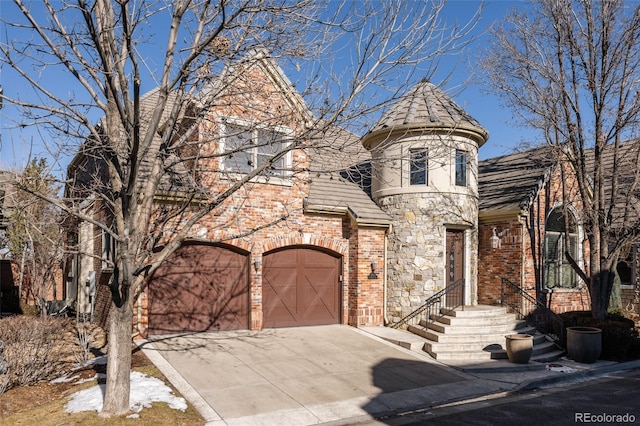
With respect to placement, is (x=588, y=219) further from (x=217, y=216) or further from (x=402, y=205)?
(x=217, y=216)

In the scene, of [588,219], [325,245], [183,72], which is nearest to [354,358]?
[325,245]

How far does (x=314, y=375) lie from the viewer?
9258mm

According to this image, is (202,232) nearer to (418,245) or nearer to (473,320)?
(418,245)

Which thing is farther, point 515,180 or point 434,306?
point 515,180

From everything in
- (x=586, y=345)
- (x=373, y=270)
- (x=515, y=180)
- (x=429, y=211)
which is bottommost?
(x=586, y=345)

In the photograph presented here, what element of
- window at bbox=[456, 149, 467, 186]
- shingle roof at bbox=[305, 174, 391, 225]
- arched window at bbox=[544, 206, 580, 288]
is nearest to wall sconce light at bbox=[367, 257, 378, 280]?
shingle roof at bbox=[305, 174, 391, 225]

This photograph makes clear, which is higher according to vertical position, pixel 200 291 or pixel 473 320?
pixel 200 291

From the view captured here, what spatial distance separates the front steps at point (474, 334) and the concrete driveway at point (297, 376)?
0.82m

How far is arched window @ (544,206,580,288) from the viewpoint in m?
15.6

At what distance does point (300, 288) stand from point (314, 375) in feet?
13.7

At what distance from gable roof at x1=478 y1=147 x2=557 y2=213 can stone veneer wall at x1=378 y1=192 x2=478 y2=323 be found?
6.26 feet

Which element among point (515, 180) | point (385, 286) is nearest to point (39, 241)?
point (385, 286)

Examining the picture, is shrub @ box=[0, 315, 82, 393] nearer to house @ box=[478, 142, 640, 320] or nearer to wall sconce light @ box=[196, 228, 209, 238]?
wall sconce light @ box=[196, 228, 209, 238]

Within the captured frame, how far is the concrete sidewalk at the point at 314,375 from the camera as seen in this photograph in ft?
25.1
